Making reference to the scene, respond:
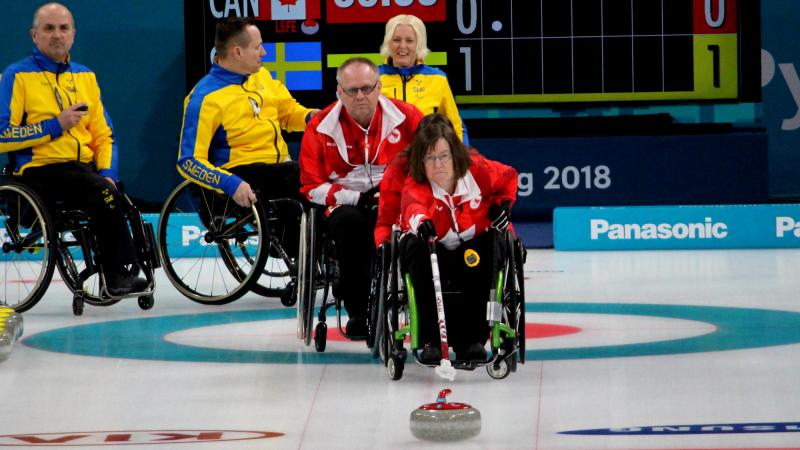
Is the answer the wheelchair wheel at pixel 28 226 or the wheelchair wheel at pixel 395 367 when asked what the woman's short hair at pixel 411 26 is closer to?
the wheelchair wheel at pixel 28 226

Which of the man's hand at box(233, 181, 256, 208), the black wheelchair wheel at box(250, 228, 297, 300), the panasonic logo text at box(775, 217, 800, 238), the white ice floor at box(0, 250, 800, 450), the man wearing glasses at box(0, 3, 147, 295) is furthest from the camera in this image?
the panasonic logo text at box(775, 217, 800, 238)

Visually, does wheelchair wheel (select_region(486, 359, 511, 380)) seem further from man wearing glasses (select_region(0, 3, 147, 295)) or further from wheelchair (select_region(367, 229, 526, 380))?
man wearing glasses (select_region(0, 3, 147, 295))

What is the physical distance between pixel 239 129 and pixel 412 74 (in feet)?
2.87

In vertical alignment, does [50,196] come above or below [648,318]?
above

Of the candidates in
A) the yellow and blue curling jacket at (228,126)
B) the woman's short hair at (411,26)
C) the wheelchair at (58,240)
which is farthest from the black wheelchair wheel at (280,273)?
the woman's short hair at (411,26)

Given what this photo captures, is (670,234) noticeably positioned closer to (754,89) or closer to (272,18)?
(754,89)

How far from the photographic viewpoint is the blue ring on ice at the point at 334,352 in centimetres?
487

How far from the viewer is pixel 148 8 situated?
11047 millimetres

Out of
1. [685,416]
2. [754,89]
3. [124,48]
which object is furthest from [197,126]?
[124,48]

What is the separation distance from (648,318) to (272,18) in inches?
166

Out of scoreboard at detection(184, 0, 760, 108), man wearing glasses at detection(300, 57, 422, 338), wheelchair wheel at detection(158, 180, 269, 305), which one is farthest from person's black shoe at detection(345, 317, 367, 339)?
scoreboard at detection(184, 0, 760, 108)

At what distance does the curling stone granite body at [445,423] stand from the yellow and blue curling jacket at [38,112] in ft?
10.1

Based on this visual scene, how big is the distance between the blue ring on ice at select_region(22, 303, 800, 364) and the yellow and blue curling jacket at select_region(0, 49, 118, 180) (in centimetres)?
80

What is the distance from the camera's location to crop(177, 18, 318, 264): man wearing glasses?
620 cm
